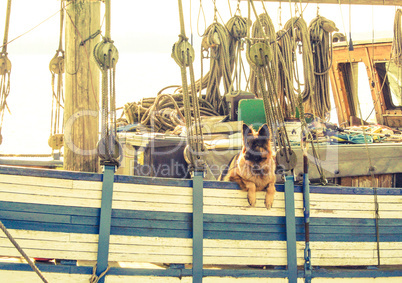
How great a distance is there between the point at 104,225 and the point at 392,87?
6022mm

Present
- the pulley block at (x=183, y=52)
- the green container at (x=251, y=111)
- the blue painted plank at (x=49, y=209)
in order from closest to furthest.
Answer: the blue painted plank at (x=49, y=209) → the pulley block at (x=183, y=52) → the green container at (x=251, y=111)

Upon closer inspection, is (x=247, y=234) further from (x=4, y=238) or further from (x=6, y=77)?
(x=6, y=77)

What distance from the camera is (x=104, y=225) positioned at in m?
3.23

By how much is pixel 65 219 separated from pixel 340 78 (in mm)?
6342

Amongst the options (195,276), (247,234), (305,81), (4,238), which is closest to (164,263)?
(195,276)

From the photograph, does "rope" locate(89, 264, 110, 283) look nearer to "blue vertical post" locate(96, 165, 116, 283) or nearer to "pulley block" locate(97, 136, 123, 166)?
"blue vertical post" locate(96, 165, 116, 283)

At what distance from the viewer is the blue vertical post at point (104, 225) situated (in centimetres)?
322

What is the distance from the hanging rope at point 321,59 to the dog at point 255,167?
2856 mm

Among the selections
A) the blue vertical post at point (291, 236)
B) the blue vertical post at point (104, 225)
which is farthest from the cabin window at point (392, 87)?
the blue vertical post at point (104, 225)

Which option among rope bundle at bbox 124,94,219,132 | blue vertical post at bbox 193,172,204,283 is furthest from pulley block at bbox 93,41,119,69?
rope bundle at bbox 124,94,219,132

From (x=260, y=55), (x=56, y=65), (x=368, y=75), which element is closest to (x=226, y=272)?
(x=260, y=55)

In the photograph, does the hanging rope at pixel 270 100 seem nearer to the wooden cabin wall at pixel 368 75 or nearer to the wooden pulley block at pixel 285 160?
the wooden pulley block at pixel 285 160

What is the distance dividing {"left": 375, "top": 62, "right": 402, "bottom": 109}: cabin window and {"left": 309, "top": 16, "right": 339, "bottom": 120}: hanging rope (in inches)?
60.3

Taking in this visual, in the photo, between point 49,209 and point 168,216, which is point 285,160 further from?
point 49,209
